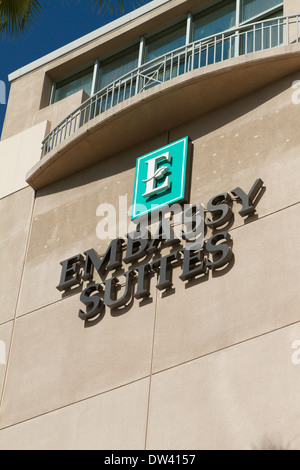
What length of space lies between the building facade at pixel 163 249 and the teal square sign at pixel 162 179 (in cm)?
5

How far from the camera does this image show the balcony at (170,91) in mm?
18578

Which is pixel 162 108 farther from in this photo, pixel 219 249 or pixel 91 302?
pixel 91 302

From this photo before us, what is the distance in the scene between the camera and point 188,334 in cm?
1625

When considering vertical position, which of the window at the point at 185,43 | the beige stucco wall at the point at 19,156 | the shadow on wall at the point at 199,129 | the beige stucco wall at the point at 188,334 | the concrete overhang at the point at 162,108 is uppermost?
the window at the point at 185,43

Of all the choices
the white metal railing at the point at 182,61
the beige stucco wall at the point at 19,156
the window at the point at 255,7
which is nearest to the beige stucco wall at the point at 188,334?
the white metal railing at the point at 182,61

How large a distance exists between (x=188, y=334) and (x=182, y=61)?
7630mm

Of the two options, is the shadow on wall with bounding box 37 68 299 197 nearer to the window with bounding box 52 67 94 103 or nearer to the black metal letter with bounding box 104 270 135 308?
the black metal letter with bounding box 104 270 135 308

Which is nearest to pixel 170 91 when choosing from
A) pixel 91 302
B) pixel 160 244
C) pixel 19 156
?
pixel 160 244

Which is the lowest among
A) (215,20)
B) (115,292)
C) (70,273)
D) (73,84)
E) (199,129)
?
(115,292)

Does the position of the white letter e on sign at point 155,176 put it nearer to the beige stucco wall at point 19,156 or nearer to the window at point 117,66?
the beige stucco wall at point 19,156

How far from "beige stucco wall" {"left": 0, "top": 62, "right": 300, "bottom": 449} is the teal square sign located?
28 cm

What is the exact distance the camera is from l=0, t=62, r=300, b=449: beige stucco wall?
588 inches
